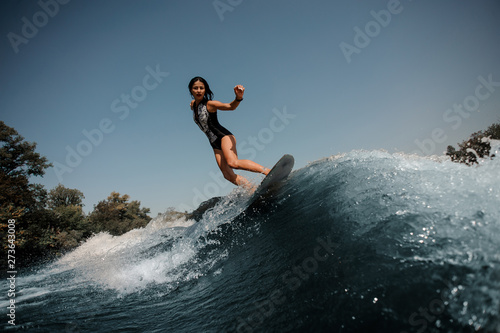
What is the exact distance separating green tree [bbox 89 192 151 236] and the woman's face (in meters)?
26.6

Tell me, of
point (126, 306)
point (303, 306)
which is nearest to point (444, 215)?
point (303, 306)

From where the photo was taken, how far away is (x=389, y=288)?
114 centimetres

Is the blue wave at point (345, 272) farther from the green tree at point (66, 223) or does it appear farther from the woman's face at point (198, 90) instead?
the green tree at point (66, 223)

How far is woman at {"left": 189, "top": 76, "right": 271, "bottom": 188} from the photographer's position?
4.05 m

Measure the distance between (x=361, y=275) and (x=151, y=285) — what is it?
249cm

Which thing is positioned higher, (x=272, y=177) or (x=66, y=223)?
(x=66, y=223)

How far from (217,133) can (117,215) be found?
1359 inches

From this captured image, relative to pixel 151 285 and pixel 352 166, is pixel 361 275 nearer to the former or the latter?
pixel 352 166

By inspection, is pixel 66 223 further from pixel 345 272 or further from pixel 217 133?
pixel 345 272

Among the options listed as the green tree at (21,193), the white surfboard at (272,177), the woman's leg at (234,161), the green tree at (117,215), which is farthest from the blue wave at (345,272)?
the green tree at (117,215)

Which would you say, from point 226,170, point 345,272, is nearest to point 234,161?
point 226,170

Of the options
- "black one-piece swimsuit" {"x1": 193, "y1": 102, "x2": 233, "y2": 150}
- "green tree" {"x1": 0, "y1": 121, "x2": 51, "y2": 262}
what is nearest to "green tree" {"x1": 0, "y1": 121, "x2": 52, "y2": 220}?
"green tree" {"x1": 0, "y1": 121, "x2": 51, "y2": 262}

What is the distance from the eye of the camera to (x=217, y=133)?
4.48 metres

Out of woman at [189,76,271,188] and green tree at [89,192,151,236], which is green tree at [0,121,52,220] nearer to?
green tree at [89,192,151,236]
